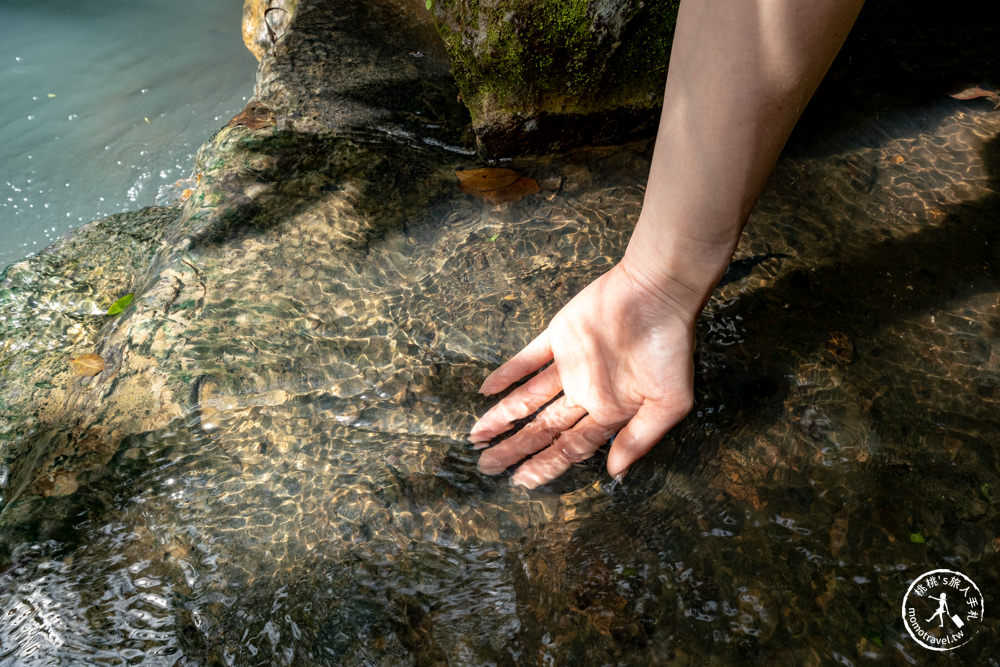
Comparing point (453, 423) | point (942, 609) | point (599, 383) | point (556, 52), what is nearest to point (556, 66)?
point (556, 52)

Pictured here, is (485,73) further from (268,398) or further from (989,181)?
(989,181)

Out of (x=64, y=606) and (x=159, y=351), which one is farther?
(x=159, y=351)

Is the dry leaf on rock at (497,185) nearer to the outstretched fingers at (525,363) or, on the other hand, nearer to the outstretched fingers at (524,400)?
the outstretched fingers at (525,363)

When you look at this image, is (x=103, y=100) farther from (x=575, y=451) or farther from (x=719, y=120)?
(x=719, y=120)

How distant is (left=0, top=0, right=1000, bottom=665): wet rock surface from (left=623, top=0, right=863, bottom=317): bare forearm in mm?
674

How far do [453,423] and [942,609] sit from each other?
5.58ft

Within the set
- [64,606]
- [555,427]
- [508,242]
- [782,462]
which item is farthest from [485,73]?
[64,606]

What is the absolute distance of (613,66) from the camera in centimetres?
311

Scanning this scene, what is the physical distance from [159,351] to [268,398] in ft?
1.60

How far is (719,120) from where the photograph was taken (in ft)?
5.85

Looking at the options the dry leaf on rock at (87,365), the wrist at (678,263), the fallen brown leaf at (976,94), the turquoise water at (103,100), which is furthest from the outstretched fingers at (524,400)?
the turquoise water at (103,100)

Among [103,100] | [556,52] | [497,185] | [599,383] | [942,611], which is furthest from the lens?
[103,100]

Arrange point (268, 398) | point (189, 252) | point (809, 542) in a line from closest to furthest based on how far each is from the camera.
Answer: point (809, 542), point (268, 398), point (189, 252)

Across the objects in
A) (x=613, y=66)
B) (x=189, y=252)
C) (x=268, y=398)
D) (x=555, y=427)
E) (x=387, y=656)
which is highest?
(x=613, y=66)
